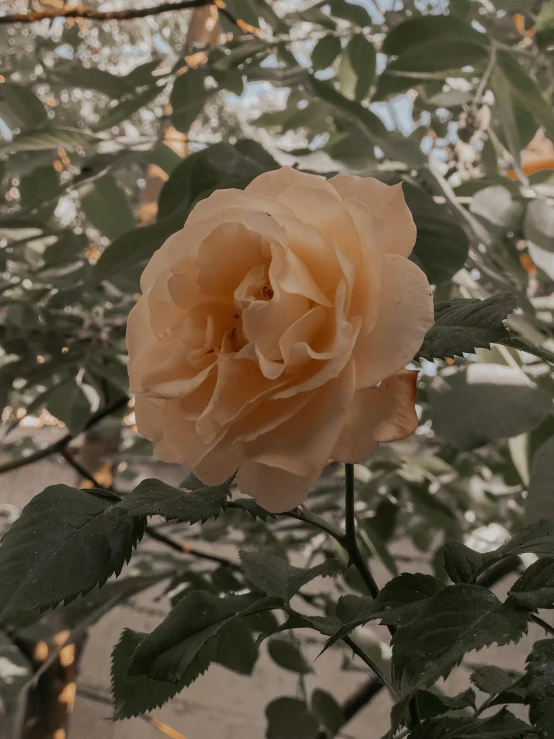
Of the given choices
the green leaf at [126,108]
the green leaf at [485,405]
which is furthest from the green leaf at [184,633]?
the green leaf at [126,108]

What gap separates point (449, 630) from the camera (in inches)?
5.6

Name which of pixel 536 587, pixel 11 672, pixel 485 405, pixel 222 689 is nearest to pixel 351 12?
pixel 485 405

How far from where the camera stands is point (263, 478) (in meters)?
0.16

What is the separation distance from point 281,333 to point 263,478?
33 millimetres

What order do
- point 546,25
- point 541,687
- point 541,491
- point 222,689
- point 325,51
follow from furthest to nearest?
1. point 222,689
2. point 325,51
3. point 546,25
4. point 541,491
5. point 541,687

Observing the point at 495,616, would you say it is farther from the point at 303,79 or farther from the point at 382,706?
the point at 382,706

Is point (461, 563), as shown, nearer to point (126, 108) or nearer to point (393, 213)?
point (393, 213)

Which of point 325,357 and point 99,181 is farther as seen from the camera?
point 99,181

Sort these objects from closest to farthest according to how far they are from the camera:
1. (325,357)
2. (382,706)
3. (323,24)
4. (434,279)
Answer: (325,357) < (434,279) < (323,24) < (382,706)

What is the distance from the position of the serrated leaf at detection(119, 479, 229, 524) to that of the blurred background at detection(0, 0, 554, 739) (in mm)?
81

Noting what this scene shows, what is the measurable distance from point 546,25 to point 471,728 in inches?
13.7

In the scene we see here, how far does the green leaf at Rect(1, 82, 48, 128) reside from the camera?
0.50m

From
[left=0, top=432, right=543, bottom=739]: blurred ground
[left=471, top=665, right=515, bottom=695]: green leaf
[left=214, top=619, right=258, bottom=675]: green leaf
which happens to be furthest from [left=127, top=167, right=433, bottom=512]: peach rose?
[left=0, top=432, right=543, bottom=739]: blurred ground

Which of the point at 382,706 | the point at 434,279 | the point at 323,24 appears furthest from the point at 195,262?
the point at 382,706
